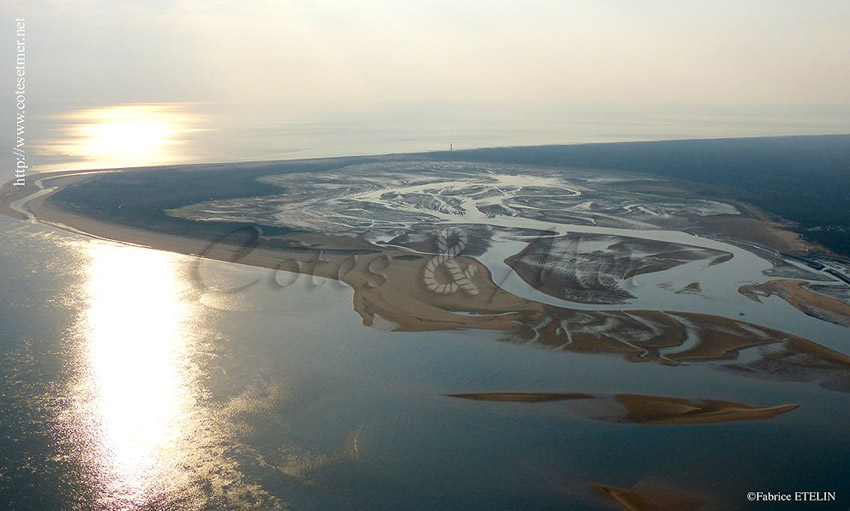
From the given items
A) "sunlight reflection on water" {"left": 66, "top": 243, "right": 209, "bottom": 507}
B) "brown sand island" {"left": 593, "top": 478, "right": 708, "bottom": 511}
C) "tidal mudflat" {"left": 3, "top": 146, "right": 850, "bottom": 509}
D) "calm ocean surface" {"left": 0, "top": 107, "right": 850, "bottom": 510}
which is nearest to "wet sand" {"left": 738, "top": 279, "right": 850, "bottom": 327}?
"tidal mudflat" {"left": 3, "top": 146, "right": 850, "bottom": 509}

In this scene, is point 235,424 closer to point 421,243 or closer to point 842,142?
point 421,243

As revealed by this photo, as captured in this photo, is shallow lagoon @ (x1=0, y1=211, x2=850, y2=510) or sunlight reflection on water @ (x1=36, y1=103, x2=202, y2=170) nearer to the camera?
shallow lagoon @ (x1=0, y1=211, x2=850, y2=510)

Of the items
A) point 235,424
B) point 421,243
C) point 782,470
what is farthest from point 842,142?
point 235,424

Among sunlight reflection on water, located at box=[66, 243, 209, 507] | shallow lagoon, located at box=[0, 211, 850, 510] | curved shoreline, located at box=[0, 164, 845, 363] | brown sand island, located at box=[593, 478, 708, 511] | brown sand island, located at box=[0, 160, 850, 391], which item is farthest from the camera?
curved shoreline, located at box=[0, 164, 845, 363]

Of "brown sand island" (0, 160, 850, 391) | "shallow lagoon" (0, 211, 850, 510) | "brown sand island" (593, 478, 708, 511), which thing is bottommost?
"brown sand island" (593, 478, 708, 511)

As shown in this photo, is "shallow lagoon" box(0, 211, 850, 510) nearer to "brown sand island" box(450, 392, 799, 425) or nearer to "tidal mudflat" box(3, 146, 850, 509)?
"tidal mudflat" box(3, 146, 850, 509)

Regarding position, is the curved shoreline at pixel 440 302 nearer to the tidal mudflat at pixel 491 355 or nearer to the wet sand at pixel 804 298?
the tidal mudflat at pixel 491 355

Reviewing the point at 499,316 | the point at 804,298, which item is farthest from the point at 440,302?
the point at 804,298

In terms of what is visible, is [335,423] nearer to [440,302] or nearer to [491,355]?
[491,355]
